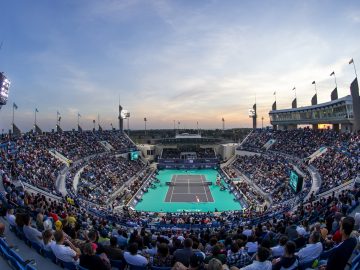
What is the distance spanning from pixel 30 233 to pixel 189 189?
39516 millimetres

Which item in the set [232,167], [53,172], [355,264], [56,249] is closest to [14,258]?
[56,249]

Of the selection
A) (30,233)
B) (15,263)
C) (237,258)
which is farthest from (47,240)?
(237,258)

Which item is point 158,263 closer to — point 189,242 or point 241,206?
point 189,242

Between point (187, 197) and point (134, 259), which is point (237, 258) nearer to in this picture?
point (134, 259)

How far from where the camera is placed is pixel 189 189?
47469 millimetres

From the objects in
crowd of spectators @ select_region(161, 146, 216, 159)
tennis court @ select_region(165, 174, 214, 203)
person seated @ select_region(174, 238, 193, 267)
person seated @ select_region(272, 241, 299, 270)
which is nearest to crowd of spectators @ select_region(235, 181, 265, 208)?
tennis court @ select_region(165, 174, 214, 203)

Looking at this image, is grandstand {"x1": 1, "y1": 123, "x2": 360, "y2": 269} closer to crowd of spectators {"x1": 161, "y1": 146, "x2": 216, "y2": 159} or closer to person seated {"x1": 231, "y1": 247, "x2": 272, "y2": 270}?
person seated {"x1": 231, "y1": 247, "x2": 272, "y2": 270}

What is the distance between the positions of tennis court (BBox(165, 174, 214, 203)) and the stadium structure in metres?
0.16

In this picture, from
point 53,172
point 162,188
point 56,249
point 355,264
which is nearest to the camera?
point 355,264

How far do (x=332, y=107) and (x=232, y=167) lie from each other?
71.2ft

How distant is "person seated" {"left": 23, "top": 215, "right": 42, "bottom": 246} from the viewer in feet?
28.3

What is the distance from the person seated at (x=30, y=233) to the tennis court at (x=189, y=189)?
3246 centimetres

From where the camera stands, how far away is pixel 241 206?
123 ft

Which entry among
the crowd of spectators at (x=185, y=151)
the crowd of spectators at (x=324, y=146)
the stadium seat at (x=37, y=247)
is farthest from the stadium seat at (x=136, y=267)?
the crowd of spectators at (x=185, y=151)
